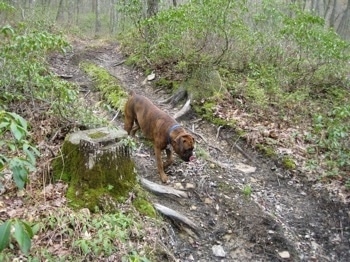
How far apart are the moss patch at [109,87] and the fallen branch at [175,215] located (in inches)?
142

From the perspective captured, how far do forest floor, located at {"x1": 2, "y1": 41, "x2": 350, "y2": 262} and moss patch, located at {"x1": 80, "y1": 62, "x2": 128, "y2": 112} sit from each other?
1.76 metres

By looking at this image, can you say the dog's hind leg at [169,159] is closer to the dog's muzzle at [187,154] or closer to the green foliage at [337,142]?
the dog's muzzle at [187,154]

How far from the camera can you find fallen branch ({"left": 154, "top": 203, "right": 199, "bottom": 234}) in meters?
4.53

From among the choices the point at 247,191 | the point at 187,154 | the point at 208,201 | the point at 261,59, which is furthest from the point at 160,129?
the point at 261,59

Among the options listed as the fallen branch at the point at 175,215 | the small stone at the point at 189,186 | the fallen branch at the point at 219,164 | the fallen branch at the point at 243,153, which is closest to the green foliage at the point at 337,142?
the fallen branch at the point at 243,153

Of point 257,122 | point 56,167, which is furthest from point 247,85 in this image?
point 56,167

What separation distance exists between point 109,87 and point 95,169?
5.06 metres

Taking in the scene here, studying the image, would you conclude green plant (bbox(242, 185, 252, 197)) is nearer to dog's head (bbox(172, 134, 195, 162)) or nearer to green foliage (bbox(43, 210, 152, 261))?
dog's head (bbox(172, 134, 195, 162))

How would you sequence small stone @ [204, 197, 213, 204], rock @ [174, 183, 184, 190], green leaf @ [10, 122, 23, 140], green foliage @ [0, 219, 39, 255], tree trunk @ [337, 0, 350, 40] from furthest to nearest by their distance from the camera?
tree trunk @ [337, 0, 350, 40]
rock @ [174, 183, 184, 190]
small stone @ [204, 197, 213, 204]
green leaf @ [10, 122, 23, 140]
green foliage @ [0, 219, 39, 255]

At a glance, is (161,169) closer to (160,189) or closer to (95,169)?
(160,189)

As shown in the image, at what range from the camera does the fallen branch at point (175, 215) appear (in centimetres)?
453

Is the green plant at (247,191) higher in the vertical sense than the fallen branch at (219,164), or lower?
lower

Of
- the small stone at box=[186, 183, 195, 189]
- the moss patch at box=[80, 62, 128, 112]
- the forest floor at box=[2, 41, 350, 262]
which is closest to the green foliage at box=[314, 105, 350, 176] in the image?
the forest floor at box=[2, 41, 350, 262]

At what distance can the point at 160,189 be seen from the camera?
5.00m
